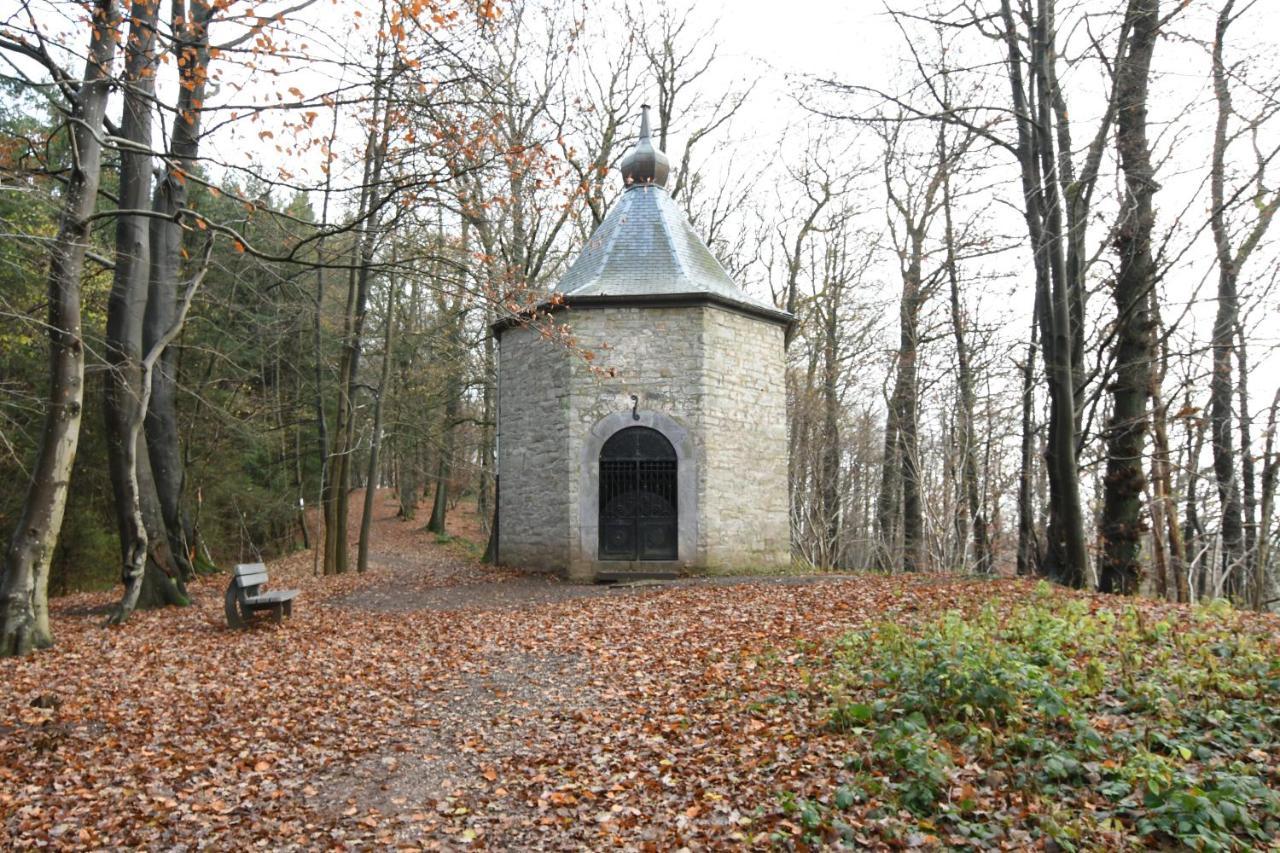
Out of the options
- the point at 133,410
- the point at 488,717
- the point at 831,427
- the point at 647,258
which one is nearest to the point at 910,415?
the point at 831,427

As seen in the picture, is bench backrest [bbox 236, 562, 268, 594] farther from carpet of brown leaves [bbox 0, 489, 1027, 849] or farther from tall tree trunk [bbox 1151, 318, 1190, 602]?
tall tree trunk [bbox 1151, 318, 1190, 602]

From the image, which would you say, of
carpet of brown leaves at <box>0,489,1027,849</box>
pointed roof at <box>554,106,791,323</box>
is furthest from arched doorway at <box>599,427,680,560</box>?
carpet of brown leaves at <box>0,489,1027,849</box>

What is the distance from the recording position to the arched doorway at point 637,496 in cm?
1209

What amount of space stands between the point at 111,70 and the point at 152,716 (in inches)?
209

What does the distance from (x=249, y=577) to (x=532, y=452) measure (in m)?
5.19

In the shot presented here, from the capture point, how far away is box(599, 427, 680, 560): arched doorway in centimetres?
1209

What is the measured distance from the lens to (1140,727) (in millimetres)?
3852

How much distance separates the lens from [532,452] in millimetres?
12930

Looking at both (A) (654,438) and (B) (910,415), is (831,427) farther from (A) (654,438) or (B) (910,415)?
(A) (654,438)

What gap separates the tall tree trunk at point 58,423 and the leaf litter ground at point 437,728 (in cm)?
50

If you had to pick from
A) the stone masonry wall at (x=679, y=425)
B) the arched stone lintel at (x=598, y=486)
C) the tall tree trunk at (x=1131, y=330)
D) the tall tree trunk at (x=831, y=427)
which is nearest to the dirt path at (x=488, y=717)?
the arched stone lintel at (x=598, y=486)

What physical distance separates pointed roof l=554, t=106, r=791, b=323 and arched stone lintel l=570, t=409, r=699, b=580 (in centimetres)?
189

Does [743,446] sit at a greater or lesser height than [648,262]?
lesser

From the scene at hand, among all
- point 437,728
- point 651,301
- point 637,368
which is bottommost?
point 437,728
